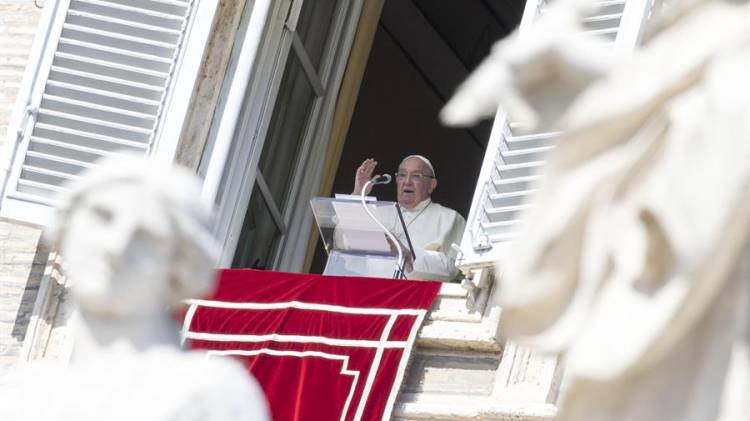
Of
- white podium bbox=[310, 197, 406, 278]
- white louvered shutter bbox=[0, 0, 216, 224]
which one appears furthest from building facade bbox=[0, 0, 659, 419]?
white podium bbox=[310, 197, 406, 278]

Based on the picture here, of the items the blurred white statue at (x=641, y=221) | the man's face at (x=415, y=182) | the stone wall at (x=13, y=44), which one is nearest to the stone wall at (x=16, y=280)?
the stone wall at (x=13, y=44)

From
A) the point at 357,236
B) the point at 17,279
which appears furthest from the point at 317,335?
the point at 17,279

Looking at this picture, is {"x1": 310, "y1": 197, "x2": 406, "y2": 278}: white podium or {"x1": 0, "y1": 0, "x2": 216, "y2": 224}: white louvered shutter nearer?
{"x1": 310, "y1": 197, "x2": 406, "y2": 278}: white podium

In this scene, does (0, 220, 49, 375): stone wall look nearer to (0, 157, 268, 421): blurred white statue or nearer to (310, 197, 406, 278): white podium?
(310, 197, 406, 278): white podium

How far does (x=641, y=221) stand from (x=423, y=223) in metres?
8.01

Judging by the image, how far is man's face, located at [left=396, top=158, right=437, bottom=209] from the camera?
41.4ft

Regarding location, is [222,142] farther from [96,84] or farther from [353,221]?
[353,221]

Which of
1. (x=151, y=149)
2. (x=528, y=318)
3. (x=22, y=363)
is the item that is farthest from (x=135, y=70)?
(x=528, y=318)

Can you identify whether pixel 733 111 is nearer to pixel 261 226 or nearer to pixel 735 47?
pixel 735 47

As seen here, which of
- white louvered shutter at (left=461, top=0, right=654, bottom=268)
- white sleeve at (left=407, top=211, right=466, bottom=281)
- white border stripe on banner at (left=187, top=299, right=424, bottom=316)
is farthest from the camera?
white sleeve at (left=407, top=211, right=466, bottom=281)

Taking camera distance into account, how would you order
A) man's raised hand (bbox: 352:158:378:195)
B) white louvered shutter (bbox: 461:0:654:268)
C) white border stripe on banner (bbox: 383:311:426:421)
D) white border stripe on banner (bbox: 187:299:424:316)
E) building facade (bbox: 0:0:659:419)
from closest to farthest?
white louvered shutter (bbox: 461:0:654:268) < building facade (bbox: 0:0:659:419) < white border stripe on banner (bbox: 383:311:426:421) < white border stripe on banner (bbox: 187:299:424:316) < man's raised hand (bbox: 352:158:378:195)

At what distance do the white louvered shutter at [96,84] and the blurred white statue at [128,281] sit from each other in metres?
7.16

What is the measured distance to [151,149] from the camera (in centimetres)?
1133

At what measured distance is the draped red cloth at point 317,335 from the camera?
10.9 meters
